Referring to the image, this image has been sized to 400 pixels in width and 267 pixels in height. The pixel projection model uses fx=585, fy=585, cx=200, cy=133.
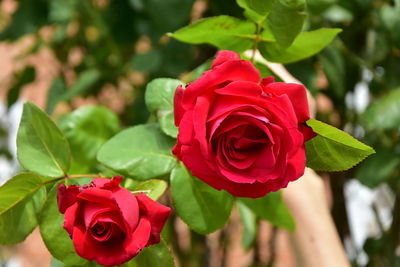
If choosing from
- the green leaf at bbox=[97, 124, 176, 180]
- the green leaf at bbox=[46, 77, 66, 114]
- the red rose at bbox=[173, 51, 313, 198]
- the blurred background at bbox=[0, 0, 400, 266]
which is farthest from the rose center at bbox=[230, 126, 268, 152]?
the green leaf at bbox=[46, 77, 66, 114]

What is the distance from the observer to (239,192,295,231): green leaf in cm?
46

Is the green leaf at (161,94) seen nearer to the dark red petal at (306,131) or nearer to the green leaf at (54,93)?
the dark red petal at (306,131)

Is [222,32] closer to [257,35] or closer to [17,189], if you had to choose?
[257,35]

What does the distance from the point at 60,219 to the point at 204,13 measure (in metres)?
0.56

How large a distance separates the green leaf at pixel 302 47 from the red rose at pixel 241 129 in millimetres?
112

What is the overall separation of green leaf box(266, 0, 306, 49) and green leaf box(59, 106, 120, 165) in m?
0.26

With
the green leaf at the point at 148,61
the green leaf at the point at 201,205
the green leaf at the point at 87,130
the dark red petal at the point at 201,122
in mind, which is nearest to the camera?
the dark red petal at the point at 201,122

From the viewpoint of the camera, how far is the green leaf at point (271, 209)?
0.46 m

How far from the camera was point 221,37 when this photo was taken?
1.29 ft

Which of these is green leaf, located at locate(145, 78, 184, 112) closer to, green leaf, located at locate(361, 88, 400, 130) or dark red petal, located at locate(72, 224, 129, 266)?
dark red petal, located at locate(72, 224, 129, 266)

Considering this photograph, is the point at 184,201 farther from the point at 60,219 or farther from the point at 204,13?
the point at 204,13

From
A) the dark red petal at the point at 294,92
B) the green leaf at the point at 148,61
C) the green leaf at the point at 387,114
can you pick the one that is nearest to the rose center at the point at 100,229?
the dark red petal at the point at 294,92

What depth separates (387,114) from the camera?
0.58 m

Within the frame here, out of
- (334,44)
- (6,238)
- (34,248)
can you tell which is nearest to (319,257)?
(334,44)
